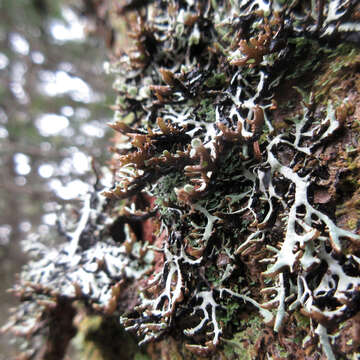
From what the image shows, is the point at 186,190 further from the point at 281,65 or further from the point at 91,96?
the point at 91,96

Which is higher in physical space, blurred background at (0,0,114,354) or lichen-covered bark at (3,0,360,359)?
blurred background at (0,0,114,354)

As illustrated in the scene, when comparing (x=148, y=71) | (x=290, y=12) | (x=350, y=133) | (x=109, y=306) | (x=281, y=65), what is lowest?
(x=109, y=306)

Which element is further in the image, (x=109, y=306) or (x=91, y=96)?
(x=91, y=96)

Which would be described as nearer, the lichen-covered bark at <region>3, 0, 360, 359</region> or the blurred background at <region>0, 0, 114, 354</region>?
the lichen-covered bark at <region>3, 0, 360, 359</region>

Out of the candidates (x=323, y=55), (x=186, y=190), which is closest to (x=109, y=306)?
(x=186, y=190)

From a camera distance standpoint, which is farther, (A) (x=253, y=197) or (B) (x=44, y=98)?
(B) (x=44, y=98)

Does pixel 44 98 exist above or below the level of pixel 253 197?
above

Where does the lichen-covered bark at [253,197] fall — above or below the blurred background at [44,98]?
below

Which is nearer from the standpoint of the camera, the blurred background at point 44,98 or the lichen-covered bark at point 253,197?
the lichen-covered bark at point 253,197
